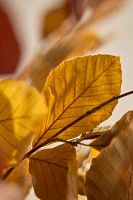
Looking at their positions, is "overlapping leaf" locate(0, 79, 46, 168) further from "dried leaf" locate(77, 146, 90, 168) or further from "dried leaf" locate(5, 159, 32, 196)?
"dried leaf" locate(77, 146, 90, 168)

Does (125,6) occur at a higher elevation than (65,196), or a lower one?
higher

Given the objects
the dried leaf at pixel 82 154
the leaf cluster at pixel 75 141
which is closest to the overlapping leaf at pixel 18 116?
the leaf cluster at pixel 75 141

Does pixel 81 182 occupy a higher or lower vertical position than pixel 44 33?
lower

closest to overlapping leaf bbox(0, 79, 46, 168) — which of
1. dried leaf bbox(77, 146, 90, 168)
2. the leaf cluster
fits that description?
the leaf cluster

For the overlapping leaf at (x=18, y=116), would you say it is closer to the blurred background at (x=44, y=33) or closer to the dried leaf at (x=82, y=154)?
the blurred background at (x=44, y=33)

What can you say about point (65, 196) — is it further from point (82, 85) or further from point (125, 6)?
point (125, 6)

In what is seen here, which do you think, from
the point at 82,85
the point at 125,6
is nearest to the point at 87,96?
the point at 82,85
